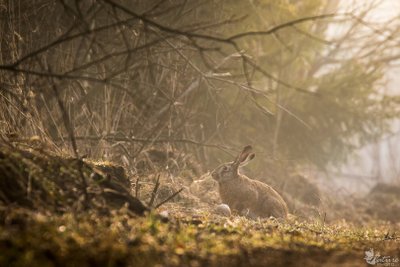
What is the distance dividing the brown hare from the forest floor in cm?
239

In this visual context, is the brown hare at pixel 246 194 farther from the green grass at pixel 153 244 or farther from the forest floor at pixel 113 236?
the green grass at pixel 153 244

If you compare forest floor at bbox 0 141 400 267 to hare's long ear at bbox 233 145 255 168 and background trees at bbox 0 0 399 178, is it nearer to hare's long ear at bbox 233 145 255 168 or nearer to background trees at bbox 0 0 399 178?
background trees at bbox 0 0 399 178

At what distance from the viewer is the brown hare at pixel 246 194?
8.06m

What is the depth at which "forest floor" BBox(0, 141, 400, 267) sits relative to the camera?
143 inches

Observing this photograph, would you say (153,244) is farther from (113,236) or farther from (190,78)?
(190,78)

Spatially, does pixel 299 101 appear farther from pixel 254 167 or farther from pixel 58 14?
pixel 58 14

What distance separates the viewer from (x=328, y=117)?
14.6 metres

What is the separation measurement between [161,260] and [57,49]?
4.18 metres

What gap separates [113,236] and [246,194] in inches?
168

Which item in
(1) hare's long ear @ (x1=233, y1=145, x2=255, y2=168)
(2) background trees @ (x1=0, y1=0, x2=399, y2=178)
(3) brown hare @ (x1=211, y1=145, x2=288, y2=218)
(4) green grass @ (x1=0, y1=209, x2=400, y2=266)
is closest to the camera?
(4) green grass @ (x1=0, y1=209, x2=400, y2=266)

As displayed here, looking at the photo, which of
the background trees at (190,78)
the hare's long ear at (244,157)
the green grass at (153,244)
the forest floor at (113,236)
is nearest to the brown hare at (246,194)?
the hare's long ear at (244,157)

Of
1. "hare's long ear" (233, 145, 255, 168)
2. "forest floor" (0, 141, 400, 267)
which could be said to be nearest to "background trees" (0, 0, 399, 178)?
"hare's long ear" (233, 145, 255, 168)

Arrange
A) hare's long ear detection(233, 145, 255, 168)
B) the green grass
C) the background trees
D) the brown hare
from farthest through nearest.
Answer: hare's long ear detection(233, 145, 255, 168) < the brown hare < the background trees < the green grass

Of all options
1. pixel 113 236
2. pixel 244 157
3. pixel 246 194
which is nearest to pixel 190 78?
pixel 244 157
